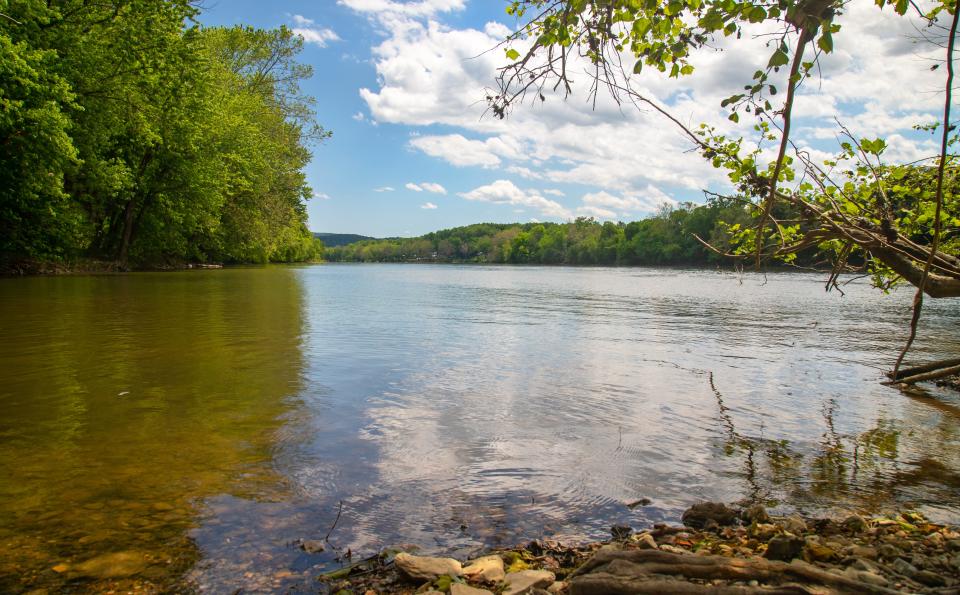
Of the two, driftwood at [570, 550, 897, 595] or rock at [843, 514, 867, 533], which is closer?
driftwood at [570, 550, 897, 595]

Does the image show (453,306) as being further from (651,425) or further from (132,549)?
(132,549)

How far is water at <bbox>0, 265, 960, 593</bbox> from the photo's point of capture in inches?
155

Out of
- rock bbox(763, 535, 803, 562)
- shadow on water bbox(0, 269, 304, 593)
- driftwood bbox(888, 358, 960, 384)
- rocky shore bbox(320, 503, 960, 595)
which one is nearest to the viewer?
rocky shore bbox(320, 503, 960, 595)

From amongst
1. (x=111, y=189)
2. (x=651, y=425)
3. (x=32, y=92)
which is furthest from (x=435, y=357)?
(x=111, y=189)

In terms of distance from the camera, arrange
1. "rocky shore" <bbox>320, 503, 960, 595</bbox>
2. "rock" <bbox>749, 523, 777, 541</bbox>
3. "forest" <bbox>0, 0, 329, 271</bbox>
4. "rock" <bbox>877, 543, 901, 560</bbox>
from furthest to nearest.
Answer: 1. "forest" <bbox>0, 0, 329, 271</bbox>
2. "rock" <bbox>749, 523, 777, 541</bbox>
3. "rock" <bbox>877, 543, 901, 560</bbox>
4. "rocky shore" <bbox>320, 503, 960, 595</bbox>

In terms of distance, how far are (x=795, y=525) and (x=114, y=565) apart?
4532 millimetres

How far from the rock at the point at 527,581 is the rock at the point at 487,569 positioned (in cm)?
7

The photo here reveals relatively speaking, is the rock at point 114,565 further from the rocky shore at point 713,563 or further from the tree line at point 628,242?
the tree line at point 628,242

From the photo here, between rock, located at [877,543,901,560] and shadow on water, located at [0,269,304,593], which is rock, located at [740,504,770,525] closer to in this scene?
rock, located at [877,543,901,560]

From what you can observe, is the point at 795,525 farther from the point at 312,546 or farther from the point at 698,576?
the point at 312,546

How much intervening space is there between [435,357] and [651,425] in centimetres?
538

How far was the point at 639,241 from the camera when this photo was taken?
149 m

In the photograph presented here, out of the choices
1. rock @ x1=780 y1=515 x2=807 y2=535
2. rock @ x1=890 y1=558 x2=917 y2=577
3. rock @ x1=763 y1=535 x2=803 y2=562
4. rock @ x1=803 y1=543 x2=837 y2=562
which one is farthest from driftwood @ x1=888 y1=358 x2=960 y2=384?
rock @ x1=763 y1=535 x2=803 y2=562

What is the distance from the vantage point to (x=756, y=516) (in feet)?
13.9
